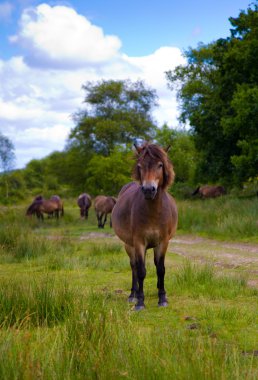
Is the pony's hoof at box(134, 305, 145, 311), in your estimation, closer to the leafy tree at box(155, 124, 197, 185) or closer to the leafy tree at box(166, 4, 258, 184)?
the leafy tree at box(166, 4, 258, 184)

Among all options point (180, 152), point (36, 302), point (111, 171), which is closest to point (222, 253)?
point (36, 302)

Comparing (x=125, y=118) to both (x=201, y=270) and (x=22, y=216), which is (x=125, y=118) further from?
(x=201, y=270)

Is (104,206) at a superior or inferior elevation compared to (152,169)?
inferior

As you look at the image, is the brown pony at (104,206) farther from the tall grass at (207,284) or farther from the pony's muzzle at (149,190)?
the pony's muzzle at (149,190)

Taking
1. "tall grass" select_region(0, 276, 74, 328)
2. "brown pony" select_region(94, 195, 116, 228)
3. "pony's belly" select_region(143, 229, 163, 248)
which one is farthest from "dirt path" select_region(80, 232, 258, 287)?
"brown pony" select_region(94, 195, 116, 228)

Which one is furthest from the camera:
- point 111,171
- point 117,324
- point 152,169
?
point 111,171

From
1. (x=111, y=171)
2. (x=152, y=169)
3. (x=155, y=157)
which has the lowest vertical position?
(x=152, y=169)

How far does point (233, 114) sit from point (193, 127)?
475 centimetres

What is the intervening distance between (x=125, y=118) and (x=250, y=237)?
3303cm

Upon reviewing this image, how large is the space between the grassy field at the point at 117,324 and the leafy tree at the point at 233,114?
37.7ft

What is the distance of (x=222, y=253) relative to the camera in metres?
12.5

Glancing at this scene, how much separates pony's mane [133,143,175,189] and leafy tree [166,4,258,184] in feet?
51.4

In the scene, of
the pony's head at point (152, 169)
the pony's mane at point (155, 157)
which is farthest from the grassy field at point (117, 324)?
the pony's mane at point (155, 157)

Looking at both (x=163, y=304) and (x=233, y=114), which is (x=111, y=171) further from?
(x=163, y=304)
